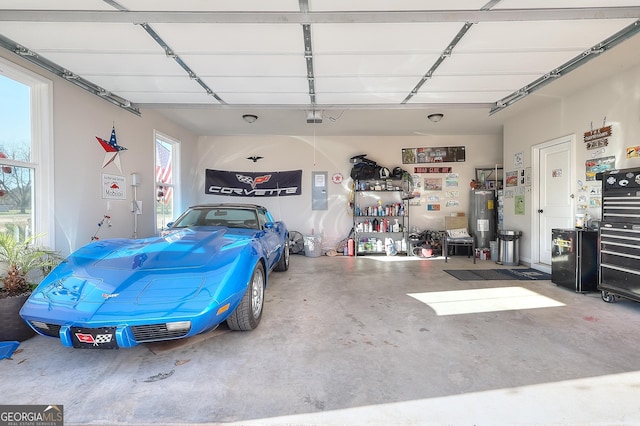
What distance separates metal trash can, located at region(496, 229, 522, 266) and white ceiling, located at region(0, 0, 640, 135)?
2.62 metres

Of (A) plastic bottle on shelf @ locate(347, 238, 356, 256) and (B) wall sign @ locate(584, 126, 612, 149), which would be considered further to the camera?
(A) plastic bottle on shelf @ locate(347, 238, 356, 256)

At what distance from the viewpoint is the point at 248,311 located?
2.59 meters

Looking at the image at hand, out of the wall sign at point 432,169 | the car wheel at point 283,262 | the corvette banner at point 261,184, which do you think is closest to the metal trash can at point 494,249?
the wall sign at point 432,169

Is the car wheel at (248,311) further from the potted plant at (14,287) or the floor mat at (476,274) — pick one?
the floor mat at (476,274)

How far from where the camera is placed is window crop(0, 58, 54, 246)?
10.1ft

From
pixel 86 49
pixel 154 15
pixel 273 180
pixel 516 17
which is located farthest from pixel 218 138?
pixel 516 17

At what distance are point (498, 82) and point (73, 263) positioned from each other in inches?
188

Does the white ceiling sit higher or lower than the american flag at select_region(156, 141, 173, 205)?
higher

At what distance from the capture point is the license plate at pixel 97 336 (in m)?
1.90

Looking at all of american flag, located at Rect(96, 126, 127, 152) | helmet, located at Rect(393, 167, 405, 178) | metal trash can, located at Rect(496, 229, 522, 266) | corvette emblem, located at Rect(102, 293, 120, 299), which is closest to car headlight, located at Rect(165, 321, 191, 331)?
corvette emblem, located at Rect(102, 293, 120, 299)

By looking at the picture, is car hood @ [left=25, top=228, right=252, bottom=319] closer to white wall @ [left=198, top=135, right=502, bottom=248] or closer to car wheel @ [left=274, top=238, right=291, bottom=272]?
car wheel @ [left=274, top=238, right=291, bottom=272]

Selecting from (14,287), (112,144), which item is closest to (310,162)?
(112,144)

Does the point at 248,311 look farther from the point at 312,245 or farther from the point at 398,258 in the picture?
the point at 398,258

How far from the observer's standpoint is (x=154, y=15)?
2.33 m
